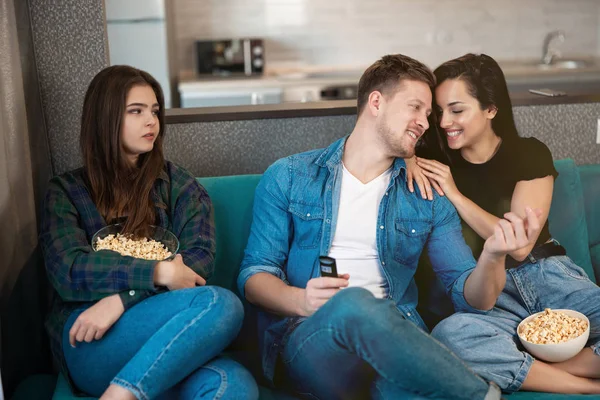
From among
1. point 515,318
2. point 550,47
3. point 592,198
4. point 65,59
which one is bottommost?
point 515,318

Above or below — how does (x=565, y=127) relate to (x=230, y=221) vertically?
above

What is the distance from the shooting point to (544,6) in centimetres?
448

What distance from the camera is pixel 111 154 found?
1.85m

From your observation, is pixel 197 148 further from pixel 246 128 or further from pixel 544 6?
pixel 544 6

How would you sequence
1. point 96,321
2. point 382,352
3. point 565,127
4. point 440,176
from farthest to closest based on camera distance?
point 565,127 < point 440,176 < point 96,321 < point 382,352

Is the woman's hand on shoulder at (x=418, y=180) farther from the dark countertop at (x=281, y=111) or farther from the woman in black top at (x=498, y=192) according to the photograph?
the dark countertop at (x=281, y=111)

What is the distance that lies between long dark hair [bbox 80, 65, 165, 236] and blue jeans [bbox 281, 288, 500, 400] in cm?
54

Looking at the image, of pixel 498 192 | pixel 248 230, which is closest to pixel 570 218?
pixel 498 192

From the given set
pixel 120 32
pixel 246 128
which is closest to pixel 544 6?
pixel 120 32

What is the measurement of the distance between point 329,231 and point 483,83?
0.65 meters

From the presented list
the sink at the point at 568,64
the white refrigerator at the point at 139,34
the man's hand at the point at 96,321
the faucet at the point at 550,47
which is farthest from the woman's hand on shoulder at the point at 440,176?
the faucet at the point at 550,47

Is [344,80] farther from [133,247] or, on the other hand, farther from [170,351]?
[170,351]

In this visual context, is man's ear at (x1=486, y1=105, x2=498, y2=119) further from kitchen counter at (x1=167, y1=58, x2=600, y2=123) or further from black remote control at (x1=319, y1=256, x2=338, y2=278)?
kitchen counter at (x1=167, y1=58, x2=600, y2=123)

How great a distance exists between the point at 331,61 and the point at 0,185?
9.55 ft
